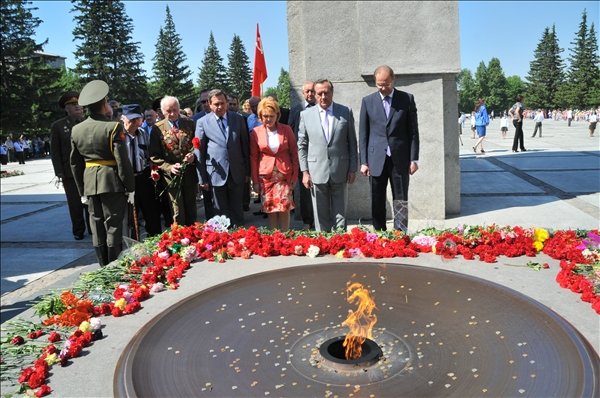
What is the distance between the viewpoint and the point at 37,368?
8.30 feet

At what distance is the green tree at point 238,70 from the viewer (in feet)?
220

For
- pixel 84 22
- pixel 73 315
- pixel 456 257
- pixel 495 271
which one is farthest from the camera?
pixel 84 22

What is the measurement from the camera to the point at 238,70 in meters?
67.6

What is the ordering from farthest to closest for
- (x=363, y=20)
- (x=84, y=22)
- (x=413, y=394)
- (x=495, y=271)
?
(x=84, y=22), (x=363, y=20), (x=495, y=271), (x=413, y=394)

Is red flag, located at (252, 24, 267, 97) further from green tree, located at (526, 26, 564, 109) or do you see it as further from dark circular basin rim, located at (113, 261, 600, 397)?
green tree, located at (526, 26, 564, 109)

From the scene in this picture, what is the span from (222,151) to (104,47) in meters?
48.6

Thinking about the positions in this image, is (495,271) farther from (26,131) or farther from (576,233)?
(26,131)

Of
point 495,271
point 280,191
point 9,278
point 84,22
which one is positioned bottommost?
point 9,278

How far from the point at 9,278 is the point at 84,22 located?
4921cm

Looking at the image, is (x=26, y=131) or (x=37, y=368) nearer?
(x=37, y=368)

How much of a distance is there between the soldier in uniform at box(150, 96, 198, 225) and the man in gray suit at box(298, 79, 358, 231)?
4.70ft

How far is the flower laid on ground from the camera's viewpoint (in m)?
2.87

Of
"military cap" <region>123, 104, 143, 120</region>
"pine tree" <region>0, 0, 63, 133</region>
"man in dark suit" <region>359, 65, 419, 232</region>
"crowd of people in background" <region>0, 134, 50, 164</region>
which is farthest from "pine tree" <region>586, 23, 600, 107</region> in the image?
"pine tree" <region>0, 0, 63, 133</region>

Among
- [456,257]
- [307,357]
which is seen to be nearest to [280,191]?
[456,257]
